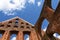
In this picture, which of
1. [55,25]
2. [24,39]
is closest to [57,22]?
[55,25]

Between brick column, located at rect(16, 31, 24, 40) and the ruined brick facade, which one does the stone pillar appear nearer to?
the ruined brick facade

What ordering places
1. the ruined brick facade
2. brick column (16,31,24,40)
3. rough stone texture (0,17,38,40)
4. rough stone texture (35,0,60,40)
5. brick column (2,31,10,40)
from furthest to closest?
rough stone texture (0,17,38,40)
brick column (16,31,24,40)
brick column (2,31,10,40)
the ruined brick facade
rough stone texture (35,0,60,40)

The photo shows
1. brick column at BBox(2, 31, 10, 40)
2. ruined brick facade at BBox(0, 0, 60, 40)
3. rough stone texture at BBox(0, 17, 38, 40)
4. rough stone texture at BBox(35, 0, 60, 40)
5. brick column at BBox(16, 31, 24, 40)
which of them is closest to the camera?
rough stone texture at BBox(35, 0, 60, 40)

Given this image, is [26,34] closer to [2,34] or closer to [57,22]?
[2,34]

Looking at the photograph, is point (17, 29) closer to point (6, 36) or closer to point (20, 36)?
point (20, 36)

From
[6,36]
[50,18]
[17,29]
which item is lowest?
[50,18]

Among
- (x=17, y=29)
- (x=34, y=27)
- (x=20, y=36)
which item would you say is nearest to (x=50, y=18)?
(x=34, y=27)

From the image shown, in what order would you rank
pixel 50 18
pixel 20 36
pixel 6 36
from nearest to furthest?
pixel 50 18 → pixel 6 36 → pixel 20 36

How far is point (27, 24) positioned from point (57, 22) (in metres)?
10.7

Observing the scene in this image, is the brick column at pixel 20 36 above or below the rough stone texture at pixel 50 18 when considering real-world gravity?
above

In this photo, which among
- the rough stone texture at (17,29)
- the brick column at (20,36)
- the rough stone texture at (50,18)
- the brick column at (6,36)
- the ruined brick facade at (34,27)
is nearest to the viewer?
the rough stone texture at (50,18)

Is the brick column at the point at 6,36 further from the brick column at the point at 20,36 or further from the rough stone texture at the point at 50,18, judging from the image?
the rough stone texture at the point at 50,18

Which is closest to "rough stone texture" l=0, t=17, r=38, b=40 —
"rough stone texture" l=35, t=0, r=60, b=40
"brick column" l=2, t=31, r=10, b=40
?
"brick column" l=2, t=31, r=10, b=40

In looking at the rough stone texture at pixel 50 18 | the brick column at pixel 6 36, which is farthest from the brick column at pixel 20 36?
the rough stone texture at pixel 50 18
